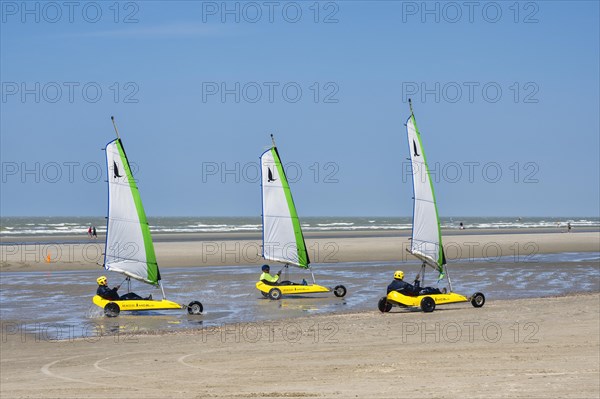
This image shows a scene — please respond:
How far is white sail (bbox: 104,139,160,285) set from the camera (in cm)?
2812

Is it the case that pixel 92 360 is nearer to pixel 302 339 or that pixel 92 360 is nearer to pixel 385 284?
pixel 302 339

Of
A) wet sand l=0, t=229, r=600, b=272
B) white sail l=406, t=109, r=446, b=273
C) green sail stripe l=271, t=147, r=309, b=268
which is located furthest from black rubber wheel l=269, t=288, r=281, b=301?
wet sand l=0, t=229, r=600, b=272

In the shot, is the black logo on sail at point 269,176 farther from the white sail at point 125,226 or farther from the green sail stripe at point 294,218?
the white sail at point 125,226

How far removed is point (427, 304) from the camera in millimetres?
25172

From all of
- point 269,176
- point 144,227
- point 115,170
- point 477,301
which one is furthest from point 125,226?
point 477,301

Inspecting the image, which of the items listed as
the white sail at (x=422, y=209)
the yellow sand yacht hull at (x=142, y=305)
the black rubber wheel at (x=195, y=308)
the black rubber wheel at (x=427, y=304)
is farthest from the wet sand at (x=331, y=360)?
the white sail at (x=422, y=209)

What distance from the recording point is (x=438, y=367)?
1573 cm

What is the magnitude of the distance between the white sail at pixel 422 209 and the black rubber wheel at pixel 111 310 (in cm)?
865

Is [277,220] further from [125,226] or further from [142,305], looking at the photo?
[142,305]

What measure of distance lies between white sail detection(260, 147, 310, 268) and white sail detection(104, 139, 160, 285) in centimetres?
629

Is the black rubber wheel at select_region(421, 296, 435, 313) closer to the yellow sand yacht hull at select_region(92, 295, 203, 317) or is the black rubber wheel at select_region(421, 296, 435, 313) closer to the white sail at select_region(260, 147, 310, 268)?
the yellow sand yacht hull at select_region(92, 295, 203, 317)

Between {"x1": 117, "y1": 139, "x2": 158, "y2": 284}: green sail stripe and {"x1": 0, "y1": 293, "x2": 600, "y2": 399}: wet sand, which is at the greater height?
{"x1": 117, "y1": 139, "x2": 158, "y2": 284}: green sail stripe

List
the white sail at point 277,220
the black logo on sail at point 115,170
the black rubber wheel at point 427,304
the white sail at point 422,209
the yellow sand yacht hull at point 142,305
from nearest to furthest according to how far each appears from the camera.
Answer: the black rubber wheel at point 427,304, the yellow sand yacht hull at point 142,305, the white sail at point 422,209, the black logo on sail at point 115,170, the white sail at point 277,220

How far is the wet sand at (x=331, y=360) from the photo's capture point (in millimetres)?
13977
